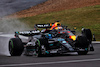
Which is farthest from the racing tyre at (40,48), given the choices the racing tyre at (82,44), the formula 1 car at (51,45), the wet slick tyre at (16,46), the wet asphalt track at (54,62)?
the racing tyre at (82,44)

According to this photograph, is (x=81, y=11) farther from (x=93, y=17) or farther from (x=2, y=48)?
(x=2, y=48)

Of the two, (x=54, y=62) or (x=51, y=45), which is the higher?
(x=51, y=45)

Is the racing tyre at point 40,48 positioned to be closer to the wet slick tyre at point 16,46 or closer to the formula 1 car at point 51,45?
the formula 1 car at point 51,45

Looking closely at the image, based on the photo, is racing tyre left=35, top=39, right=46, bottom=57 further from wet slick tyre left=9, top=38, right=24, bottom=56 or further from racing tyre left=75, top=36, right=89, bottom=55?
racing tyre left=75, top=36, right=89, bottom=55

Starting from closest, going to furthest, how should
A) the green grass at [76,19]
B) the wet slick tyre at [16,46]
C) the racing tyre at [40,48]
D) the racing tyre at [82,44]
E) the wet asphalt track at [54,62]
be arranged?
the wet asphalt track at [54,62], the racing tyre at [40,48], the wet slick tyre at [16,46], the racing tyre at [82,44], the green grass at [76,19]

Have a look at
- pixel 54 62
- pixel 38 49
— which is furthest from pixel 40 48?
pixel 54 62

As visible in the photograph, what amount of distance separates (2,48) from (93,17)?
3319cm

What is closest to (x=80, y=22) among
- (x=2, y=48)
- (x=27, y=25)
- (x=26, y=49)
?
(x=27, y=25)

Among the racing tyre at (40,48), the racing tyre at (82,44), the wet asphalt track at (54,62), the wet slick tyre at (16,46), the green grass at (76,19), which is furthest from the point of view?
the green grass at (76,19)

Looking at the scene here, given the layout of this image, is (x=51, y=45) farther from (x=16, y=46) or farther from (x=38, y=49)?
(x=16, y=46)

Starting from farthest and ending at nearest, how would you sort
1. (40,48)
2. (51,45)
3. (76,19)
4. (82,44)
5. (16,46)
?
(76,19) → (82,44) → (16,46) → (51,45) → (40,48)

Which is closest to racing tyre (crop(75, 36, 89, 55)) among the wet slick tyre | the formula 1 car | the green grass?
the formula 1 car

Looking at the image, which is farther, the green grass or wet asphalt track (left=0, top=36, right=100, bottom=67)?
the green grass

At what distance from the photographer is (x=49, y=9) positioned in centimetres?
6862
